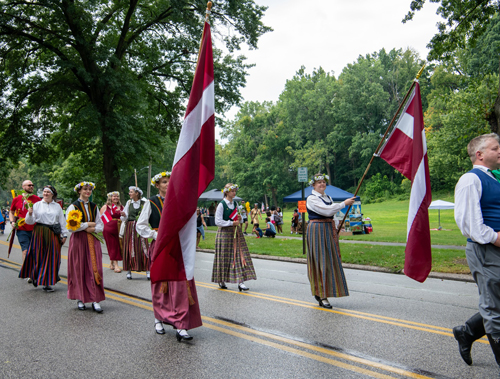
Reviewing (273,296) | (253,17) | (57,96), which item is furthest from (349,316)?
(57,96)

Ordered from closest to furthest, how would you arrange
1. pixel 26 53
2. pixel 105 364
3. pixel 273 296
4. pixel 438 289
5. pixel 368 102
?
pixel 105 364
pixel 273 296
pixel 438 289
pixel 26 53
pixel 368 102

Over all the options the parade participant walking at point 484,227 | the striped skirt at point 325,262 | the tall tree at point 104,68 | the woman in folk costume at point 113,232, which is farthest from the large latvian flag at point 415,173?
the tall tree at point 104,68

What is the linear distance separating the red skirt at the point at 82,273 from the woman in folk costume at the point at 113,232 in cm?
432

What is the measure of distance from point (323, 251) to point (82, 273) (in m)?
3.87

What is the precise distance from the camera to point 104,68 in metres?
19.5

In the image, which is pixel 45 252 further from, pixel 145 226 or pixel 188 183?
pixel 188 183

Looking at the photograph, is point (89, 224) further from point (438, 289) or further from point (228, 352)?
point (438, 289)

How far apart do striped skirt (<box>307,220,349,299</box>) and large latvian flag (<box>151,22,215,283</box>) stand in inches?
108

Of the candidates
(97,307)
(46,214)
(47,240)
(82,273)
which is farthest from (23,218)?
(97,307)

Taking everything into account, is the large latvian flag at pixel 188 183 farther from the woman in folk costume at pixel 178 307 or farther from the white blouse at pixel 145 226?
the white blouse at pixel 145 226

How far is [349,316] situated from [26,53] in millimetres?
20605

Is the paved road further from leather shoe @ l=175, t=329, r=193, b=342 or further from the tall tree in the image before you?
the tall tree

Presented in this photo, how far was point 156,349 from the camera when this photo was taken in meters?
4.67

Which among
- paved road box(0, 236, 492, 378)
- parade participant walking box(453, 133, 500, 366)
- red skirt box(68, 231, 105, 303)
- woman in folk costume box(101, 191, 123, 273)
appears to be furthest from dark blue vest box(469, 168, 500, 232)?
woman in folk costume box(101, 191, 123, 273)
